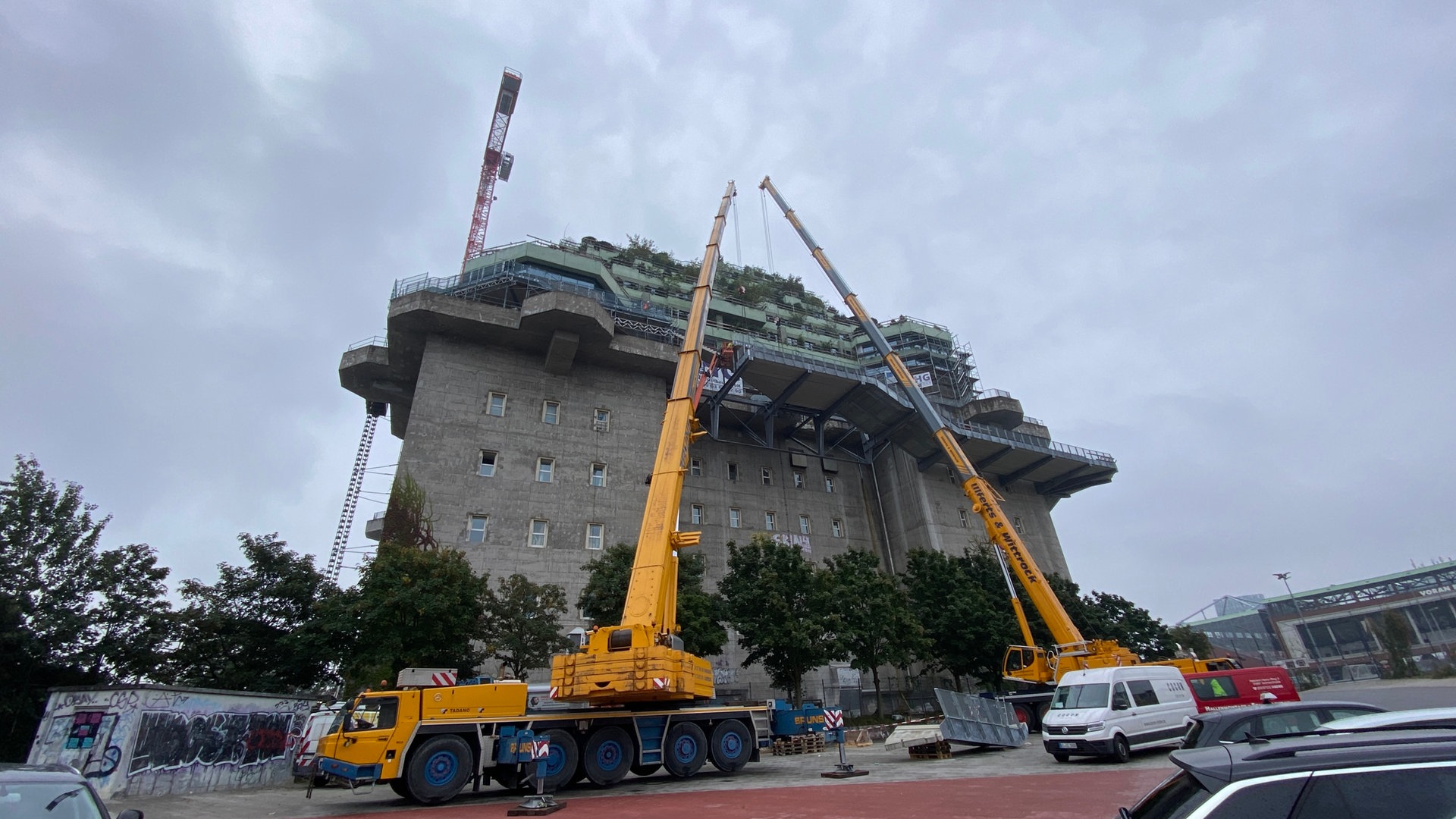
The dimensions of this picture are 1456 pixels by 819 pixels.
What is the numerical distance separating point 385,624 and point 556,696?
12376mm

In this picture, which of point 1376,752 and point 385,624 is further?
point 385,624

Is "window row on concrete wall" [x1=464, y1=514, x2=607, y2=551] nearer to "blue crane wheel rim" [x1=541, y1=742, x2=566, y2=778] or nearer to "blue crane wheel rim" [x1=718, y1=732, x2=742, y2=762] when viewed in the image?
"blue crane wheel rim" [x1=718, y1=732, x2=742, y2=762]

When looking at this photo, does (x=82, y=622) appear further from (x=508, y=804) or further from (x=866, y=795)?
(x=866, y=795)

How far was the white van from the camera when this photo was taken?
581 inches

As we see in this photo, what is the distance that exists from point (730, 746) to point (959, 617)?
2057 centimetres

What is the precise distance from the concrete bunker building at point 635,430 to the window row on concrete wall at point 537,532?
0.29 feet

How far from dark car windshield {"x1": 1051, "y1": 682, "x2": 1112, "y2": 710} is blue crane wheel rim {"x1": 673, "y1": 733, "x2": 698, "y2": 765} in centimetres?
875

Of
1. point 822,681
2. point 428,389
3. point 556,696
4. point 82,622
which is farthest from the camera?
point 822,681

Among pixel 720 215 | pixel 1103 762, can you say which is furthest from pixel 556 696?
pixel 720 215

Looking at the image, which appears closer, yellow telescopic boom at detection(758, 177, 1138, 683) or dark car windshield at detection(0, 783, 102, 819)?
dark car windshield at detection(0, 783, 102, 819)

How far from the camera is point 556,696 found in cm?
1470

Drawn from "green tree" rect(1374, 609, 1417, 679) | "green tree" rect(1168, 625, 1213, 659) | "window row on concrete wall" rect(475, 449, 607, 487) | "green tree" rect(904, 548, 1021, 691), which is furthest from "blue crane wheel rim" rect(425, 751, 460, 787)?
"green tree" rect(1374, 609, 1417, 679)

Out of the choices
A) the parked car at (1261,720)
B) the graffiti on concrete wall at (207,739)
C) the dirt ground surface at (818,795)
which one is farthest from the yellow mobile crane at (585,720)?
the parked car at (1261,720)

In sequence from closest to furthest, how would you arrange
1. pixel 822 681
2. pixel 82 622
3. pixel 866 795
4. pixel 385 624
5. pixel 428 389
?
pixel 866 795 → pixel 82 622 → pixel 385 624 → pixel 428 389 → pixel 822 681
